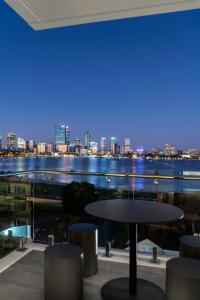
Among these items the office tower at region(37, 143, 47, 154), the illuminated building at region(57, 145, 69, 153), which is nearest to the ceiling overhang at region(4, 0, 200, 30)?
the office tower at region(37, 143, 47, 154)

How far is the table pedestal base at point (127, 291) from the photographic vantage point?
2.51 meters

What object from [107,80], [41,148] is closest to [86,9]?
[41,148]

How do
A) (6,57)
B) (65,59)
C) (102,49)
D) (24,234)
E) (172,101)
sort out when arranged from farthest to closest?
(172,101) < (65,59) < (6,57) < (102,49) < (24,234)

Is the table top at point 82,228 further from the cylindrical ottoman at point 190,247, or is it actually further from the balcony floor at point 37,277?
the cylindrical ottoman at point 190,247

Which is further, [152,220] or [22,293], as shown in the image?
[22,293]

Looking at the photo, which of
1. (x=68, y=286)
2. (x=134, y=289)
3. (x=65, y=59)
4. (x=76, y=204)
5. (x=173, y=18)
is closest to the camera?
(x=68, y=286)

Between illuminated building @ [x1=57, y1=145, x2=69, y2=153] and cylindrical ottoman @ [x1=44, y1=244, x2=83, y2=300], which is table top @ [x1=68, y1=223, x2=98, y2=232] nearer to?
cylindrical ottoman @ [x1=44, y1=244, x2=83, y2=300]

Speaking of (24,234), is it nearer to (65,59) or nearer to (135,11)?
(135,11)

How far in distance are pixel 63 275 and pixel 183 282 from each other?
3.12 feet

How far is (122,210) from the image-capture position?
2377 mm

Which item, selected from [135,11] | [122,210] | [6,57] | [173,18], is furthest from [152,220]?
[6,57]

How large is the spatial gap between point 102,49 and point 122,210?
119 feet

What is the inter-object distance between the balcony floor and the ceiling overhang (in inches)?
113

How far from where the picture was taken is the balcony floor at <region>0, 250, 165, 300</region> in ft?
8.51
